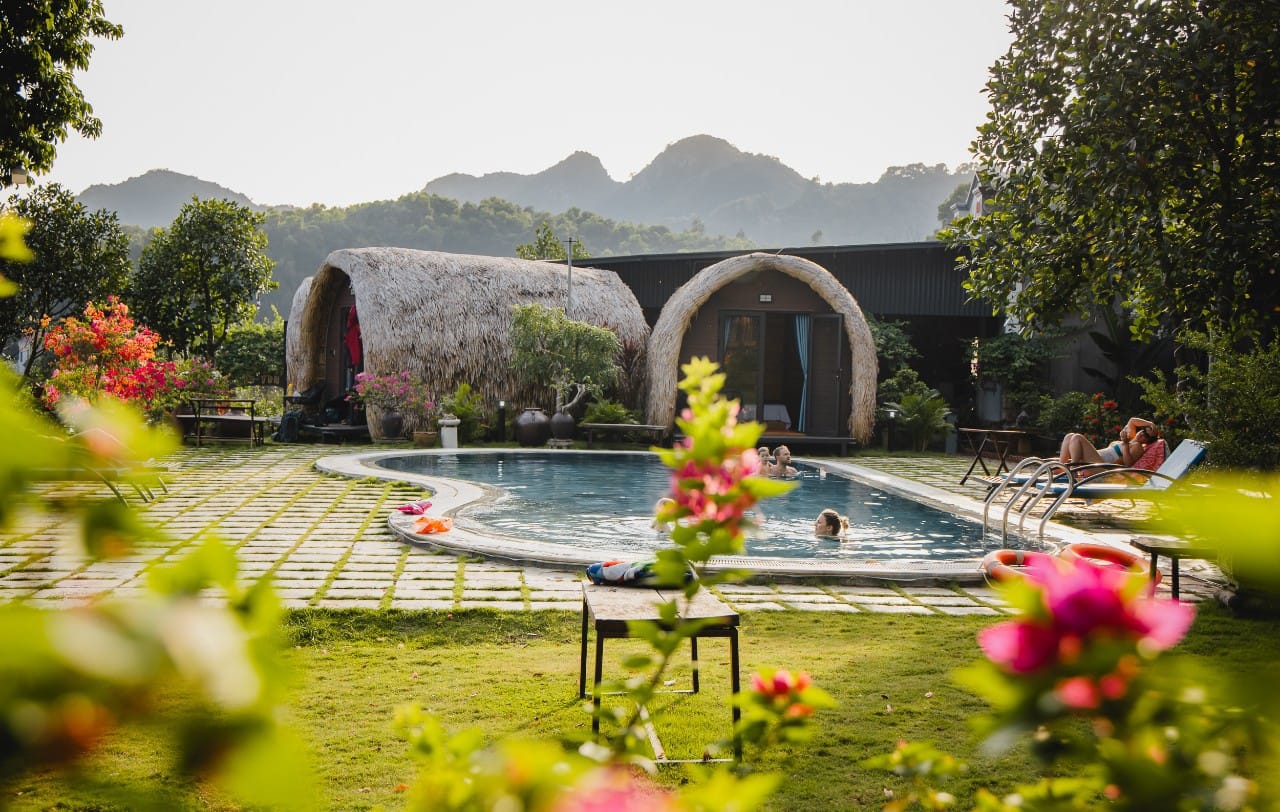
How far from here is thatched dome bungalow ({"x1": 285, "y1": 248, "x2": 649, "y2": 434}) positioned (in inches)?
625

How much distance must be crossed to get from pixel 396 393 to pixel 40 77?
7.03m

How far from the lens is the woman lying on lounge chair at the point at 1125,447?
969cm

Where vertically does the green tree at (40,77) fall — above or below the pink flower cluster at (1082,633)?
above

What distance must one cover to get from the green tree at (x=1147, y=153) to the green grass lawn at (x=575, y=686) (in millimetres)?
2162

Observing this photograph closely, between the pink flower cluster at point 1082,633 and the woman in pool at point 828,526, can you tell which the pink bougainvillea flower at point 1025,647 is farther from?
the woman in pool at point 828,526

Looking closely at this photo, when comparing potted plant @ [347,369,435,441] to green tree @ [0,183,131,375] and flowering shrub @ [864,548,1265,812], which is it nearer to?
green tree @ [0,183,131,375]

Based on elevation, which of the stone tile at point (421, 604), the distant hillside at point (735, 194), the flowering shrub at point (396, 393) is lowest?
the stone tile at point (421, 604)

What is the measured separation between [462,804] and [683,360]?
16756 mm

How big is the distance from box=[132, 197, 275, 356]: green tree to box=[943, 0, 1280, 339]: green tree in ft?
57.1

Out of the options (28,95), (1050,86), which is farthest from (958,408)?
(28,95)

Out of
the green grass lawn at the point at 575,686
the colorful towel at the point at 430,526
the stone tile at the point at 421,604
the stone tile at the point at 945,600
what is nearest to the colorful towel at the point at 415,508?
the colorful towel at the point at 430,526

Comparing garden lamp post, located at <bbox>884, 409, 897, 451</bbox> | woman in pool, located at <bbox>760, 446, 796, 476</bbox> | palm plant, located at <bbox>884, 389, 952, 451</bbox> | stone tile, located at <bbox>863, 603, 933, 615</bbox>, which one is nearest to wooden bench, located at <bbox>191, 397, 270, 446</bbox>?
woman in pool, located at <bbox>760, 446, 796, 476</bbox>

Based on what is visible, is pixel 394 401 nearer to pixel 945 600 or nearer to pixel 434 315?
pixel 434 315

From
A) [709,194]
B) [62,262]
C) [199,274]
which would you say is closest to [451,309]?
[199,274]
